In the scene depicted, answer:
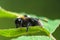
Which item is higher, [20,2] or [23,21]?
[20,2]

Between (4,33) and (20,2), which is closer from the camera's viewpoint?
(4,33)

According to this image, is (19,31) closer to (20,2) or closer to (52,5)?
(20,2)

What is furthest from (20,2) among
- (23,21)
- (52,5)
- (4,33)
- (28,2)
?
(4,33)

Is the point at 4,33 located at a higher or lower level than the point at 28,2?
lower

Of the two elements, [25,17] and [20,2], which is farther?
[20,2]

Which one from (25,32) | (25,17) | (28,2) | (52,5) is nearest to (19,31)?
(25,32)

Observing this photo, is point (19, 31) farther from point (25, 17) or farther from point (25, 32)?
point (25, 17)

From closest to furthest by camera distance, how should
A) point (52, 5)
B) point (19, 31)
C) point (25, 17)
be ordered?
1. point (19, 31)
2. point (25, 17)
3. point (52, 5)

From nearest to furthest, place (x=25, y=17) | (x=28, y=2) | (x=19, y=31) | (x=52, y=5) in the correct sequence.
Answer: (x=19, y=31)
(x=25, y=17)
(x=28, y=2)
(x=52, y=5)

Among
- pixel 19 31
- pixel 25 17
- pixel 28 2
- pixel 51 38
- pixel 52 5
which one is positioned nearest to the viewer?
pixel 51 38
